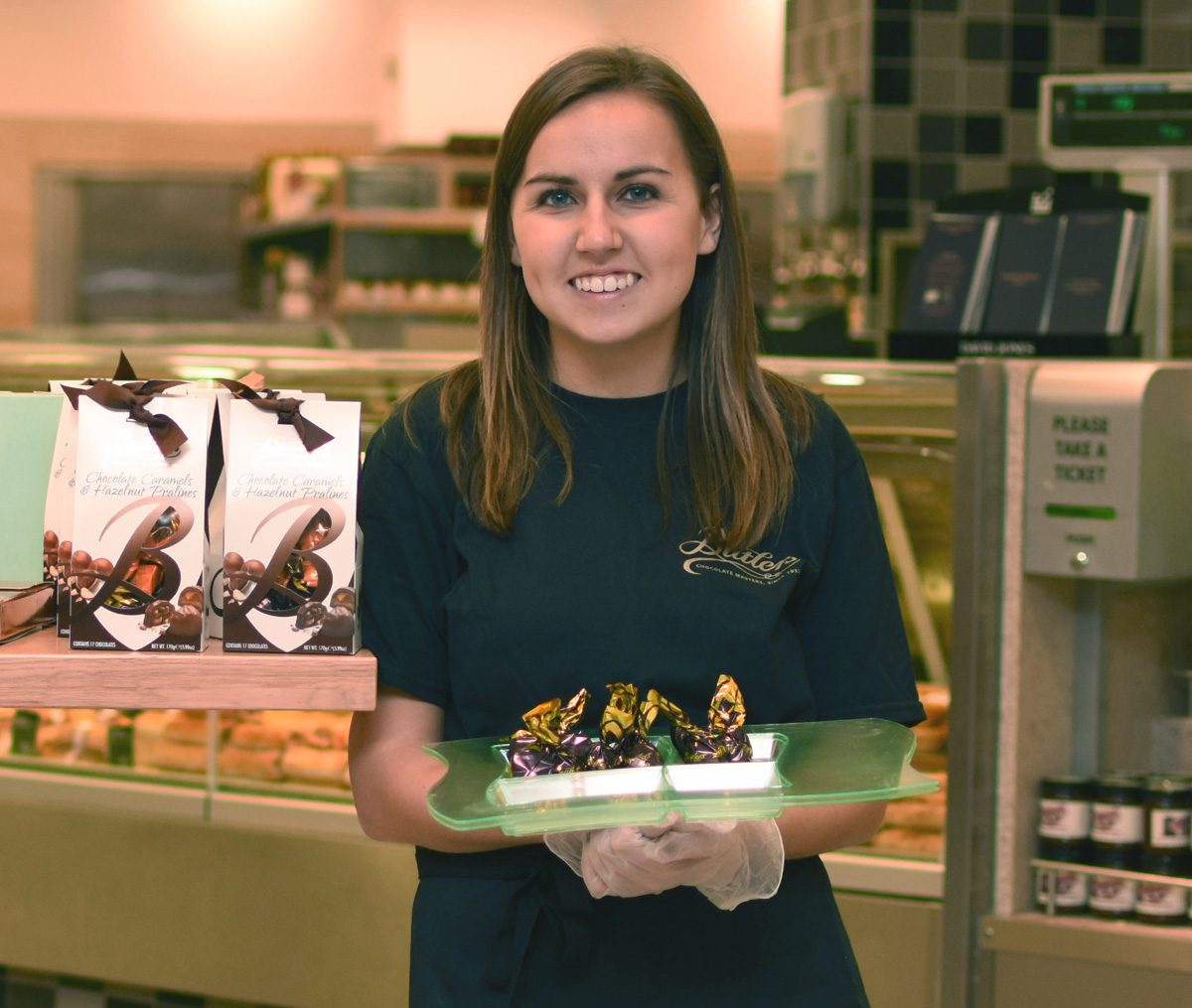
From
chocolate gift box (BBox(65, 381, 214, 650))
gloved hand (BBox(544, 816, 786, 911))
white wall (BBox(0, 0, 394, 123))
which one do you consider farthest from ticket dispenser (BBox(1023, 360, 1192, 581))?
white wall (BBox(0, 0, 394, 123))

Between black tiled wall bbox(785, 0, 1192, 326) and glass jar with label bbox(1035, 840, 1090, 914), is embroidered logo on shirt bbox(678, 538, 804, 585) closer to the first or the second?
glass jar with label bbox(1035, 840, 1090, 914)

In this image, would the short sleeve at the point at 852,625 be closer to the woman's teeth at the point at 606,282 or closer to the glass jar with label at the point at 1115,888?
the woman's teeth at the point at 606,282

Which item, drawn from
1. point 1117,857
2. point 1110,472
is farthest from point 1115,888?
point 1110,472

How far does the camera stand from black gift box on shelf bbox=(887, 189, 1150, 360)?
98.6 inches

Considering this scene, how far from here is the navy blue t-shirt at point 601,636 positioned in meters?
1.48

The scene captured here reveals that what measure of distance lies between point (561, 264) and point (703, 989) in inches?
26.9

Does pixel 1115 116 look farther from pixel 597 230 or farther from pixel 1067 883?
pixel 597 230

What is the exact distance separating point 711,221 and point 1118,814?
3.37ft

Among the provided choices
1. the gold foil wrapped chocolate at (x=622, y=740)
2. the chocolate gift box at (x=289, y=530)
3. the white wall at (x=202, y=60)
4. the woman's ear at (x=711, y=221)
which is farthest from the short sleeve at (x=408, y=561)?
the white wall at (x=202, y=60)

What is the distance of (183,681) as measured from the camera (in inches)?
52.7

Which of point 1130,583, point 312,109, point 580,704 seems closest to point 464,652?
point 580,704

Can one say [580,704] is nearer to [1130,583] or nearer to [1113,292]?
[1130,583]

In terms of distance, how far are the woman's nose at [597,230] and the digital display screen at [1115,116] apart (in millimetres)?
1580

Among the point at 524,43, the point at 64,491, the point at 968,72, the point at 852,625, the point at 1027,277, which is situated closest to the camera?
the point at 64,491
